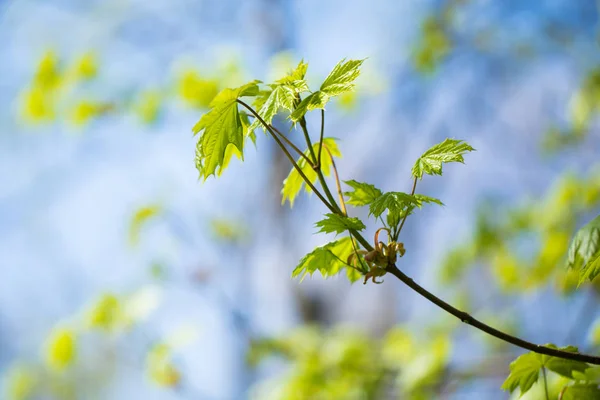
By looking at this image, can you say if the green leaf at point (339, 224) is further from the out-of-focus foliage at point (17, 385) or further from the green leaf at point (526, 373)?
the out-of-focus foliage at point (17, 385)

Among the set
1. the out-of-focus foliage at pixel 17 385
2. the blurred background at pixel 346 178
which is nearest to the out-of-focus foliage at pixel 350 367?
the blurred background at pixel 346 178

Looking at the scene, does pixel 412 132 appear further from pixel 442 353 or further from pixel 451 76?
pixel 442 353

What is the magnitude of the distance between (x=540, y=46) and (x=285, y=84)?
2987 mm

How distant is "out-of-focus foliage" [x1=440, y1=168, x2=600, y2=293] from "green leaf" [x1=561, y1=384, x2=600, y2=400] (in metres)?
1.04

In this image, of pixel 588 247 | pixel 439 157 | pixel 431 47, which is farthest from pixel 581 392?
pixel 431 47

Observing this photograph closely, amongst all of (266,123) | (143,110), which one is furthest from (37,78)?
(266,123)

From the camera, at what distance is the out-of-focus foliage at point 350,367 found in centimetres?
182

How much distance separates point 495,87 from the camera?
13.7ft

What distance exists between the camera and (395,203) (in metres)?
0.70

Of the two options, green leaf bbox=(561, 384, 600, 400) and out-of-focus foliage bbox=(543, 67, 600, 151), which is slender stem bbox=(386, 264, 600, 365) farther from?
out-of-focus foliage bbox=(543, 67, 600, 151)

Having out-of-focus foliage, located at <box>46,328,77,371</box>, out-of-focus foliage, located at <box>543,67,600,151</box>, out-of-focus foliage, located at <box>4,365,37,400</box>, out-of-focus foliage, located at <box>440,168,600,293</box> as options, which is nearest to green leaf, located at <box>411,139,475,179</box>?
out-of-focus foliage, located at <box>440,168,600,293</box>

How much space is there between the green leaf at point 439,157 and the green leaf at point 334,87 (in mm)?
136

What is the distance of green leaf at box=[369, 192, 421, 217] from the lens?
2.30 feet

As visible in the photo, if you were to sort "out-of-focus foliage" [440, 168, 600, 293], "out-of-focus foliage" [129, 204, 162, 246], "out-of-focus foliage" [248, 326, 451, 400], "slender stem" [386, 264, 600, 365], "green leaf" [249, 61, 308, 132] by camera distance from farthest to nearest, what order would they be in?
1. "out-of-focus foliage" [129, 204, 162, 246]
2. "out-of-focus foliage" [440, 168, 600, 293]
3. "out-of-focus foliage" [248, 326, 451, 400]
4. "green leaf" [249, 61, 308, 132]
5. "slender stem" [386, 264, 600, 365]
